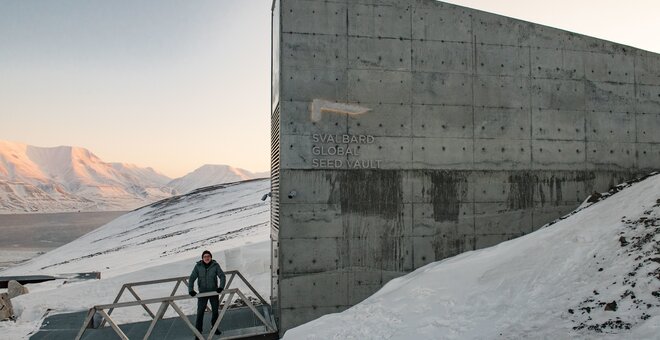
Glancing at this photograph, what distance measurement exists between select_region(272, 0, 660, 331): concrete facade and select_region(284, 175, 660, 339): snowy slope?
0.81 m

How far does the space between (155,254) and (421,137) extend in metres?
19.2

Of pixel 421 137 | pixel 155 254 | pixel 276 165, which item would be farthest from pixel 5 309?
pixel 155 254

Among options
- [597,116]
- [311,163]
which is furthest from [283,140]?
[597,116]

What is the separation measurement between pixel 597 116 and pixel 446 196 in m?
4.17

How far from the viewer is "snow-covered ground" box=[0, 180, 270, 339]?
42.4 feet

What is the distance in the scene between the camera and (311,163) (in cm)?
914

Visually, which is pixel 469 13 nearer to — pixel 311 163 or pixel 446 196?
pixel 446 196

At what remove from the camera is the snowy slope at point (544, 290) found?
587 centimetres

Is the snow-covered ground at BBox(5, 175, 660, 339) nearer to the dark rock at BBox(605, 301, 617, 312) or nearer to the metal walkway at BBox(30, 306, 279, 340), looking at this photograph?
the dark rock at BBox(605, 301, 617, 312)

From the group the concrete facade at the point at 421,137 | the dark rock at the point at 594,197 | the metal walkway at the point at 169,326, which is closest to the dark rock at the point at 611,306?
the concrete facade at the point at 421,137

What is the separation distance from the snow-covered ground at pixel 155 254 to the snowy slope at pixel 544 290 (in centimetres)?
586

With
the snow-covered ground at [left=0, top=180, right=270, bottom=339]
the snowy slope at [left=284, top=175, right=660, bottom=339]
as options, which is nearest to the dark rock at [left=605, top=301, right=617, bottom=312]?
the snowy slope at [left=284, top=175, right=660, bottom=339]

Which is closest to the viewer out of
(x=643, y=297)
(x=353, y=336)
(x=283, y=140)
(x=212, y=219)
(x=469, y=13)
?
(x=643, y=297)

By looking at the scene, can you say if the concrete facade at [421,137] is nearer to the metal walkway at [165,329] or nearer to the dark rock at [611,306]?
the metal walkway at [165,329]
